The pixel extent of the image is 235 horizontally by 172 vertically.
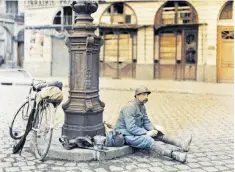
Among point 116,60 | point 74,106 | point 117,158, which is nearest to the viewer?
point 117,158

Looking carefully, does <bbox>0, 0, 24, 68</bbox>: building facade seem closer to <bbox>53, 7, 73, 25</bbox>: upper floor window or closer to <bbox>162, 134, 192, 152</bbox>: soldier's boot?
<bbox>53, 7, 73, 25</bbox>: upper floor window

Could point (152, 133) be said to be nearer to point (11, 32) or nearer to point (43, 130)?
point (43, 130)

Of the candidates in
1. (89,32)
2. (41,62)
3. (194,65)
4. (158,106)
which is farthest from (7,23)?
(89,32)

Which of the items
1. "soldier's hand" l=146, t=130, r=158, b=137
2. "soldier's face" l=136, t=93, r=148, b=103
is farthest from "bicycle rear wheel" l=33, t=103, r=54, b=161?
"soldier's hand" l=146, t=130, r=158, b=137

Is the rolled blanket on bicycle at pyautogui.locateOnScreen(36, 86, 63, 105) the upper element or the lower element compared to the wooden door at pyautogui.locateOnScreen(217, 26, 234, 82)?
lower

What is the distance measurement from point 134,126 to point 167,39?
16.6 meters

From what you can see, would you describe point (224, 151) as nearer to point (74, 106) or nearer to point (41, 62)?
point (74, 106)

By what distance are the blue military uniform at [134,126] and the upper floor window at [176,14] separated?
636 inches

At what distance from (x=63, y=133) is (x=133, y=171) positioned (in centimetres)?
165

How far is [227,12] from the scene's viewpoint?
20859 millimetres

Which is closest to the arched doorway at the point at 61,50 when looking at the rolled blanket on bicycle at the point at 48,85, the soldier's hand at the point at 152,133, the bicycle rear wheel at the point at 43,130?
the rolled blanket on bicycle at the point at 48,85

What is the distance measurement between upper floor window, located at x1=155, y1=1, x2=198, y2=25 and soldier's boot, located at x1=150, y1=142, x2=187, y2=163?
16.5 meters

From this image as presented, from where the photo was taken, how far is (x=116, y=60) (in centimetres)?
2280

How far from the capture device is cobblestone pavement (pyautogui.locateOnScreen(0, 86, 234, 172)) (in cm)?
543
